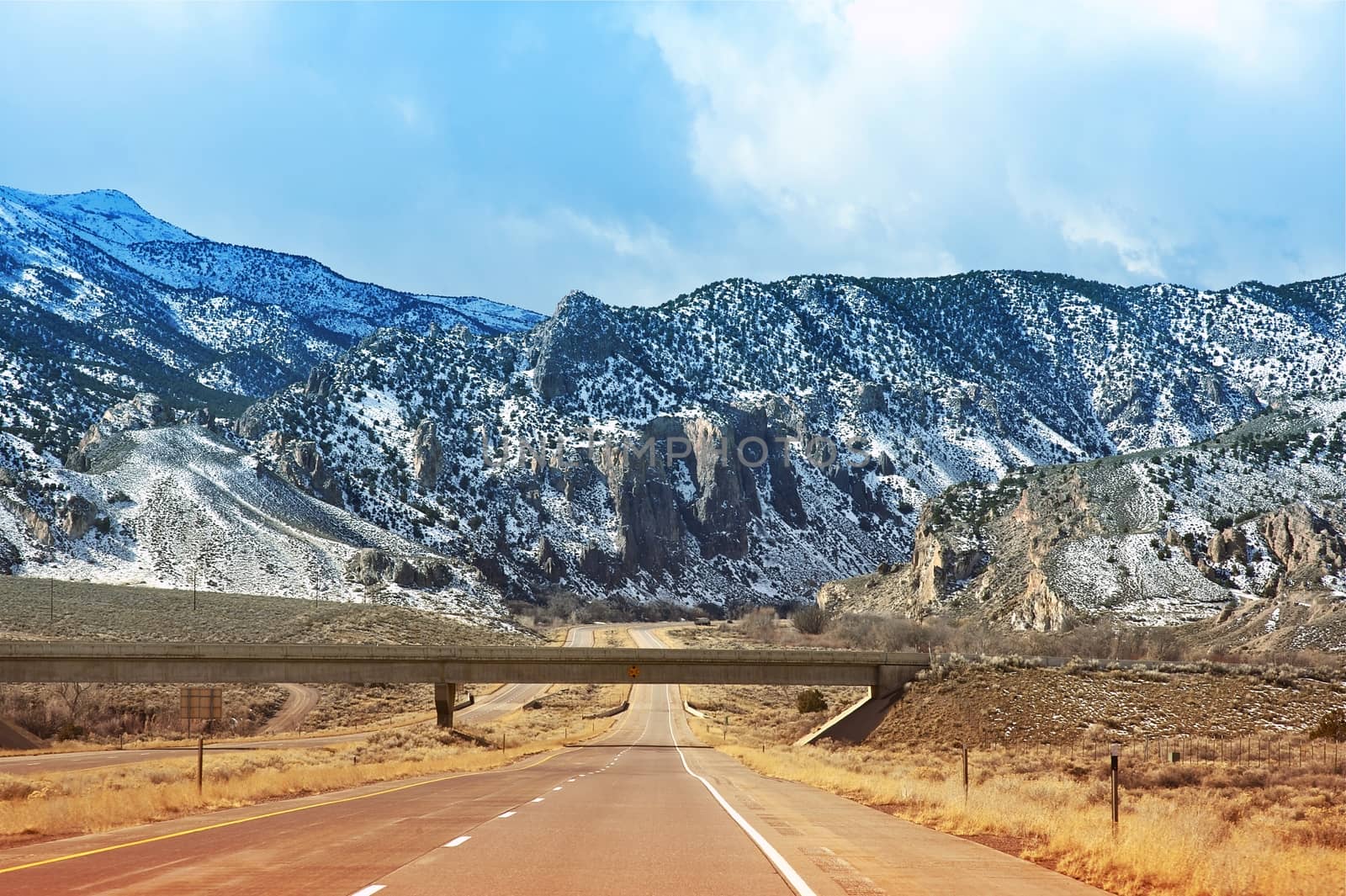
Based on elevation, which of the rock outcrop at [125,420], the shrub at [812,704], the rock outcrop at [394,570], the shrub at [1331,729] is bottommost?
the shrub at [812,704]

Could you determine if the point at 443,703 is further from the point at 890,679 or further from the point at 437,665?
the point at 890,679

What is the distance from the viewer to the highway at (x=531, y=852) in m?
12.2

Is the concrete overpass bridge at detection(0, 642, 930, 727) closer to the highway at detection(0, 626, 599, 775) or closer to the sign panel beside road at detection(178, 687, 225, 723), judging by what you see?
the highway at detection(0, 626, 599, 775)

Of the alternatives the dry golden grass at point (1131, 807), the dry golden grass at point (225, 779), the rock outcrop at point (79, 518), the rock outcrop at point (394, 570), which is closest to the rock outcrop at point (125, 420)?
Result: the rock outcrop at point (79, 518)

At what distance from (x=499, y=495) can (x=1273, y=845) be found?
185 metres

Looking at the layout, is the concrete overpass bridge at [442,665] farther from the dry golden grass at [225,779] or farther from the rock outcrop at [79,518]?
the rock outcrop at [79,518]

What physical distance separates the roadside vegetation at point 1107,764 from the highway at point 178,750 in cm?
1666

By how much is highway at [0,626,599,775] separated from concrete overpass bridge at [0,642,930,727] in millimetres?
4577

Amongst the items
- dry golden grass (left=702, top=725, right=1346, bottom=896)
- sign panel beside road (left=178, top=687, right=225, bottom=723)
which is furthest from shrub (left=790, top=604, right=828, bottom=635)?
sign panel beside road (left=178, top=687, right=225, bottom=723)

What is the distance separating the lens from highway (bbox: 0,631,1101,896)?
12188 millimetres

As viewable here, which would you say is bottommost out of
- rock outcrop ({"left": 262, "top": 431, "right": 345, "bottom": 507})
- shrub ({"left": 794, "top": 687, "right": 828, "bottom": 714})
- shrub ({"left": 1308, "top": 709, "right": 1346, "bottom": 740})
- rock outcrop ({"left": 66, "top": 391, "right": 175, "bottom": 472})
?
shrub ({"left": 794, "top": 687, "right": 828, "bottom": 714})

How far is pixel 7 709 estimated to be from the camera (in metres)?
75.8

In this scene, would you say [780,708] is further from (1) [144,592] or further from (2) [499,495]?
(2) [499,495]

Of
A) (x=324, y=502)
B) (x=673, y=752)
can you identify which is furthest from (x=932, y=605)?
(x=324, y=502)
